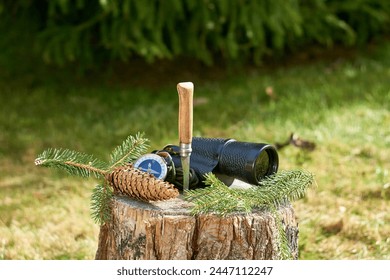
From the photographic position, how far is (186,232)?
2566 mm

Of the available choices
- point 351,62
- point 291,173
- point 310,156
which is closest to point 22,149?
point 310,156

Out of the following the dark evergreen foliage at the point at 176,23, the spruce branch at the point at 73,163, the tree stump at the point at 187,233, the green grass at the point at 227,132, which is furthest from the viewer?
the dark evergreen foliage at the point at 176,23

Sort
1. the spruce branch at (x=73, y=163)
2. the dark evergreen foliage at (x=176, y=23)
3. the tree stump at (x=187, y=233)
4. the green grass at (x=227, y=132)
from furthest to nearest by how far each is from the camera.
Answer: the dark evergreen foliage at (x=176, y=23), the green grass at (x=227, y=132), the spruce branch at (x=73, y=163), the tree stump at (x=187, y=233)

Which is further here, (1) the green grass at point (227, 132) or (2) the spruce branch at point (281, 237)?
(1) the green grass at point (227, 132)

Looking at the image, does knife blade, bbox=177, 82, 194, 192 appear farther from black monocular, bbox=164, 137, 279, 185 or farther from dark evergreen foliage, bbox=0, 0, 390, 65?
dark evergreen foliage, bbox=0, 0, 390, 65

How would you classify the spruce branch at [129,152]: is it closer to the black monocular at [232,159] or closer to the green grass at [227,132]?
the black monocular at [232,159]

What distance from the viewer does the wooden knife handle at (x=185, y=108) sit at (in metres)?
2.64

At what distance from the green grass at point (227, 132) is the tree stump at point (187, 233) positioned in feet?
2.96

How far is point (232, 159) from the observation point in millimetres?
2789

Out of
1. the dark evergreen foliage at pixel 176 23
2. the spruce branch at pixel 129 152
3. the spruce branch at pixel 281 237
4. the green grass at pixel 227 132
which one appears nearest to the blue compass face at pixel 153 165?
the spruce branch at pixel 129 152

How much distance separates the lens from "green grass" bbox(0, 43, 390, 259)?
3.71 metres

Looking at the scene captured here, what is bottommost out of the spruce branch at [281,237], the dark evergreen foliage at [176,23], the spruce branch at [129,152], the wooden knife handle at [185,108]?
the spruce branch at [281,237]

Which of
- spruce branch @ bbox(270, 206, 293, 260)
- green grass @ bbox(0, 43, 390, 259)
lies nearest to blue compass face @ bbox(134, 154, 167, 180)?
spruce branch @ bbox(270, 206, 293, 260)
